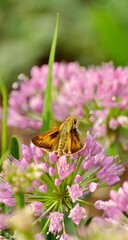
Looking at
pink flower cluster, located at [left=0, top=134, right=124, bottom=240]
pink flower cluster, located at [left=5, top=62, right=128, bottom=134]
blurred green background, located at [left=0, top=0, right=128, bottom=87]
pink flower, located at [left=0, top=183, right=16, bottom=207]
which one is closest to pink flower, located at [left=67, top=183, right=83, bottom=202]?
pink flower cluster, located at [left=0, top=134, right=124, bottom=240]

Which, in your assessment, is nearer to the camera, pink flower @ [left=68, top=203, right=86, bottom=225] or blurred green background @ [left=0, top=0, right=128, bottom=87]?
pink flower @ [left=68, top=203, right=86, bottom=225]

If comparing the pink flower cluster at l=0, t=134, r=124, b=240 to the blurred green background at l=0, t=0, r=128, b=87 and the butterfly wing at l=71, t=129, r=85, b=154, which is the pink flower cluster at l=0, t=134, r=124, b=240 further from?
the blurred green background at l=0, t=0, r=128, b=87

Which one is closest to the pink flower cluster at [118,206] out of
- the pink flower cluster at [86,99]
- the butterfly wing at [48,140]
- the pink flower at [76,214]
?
the pink flower at [76,214]

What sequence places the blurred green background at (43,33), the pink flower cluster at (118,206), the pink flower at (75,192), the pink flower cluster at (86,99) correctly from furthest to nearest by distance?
the blurred green background at (43,33), the pink flower cluster at (86,99), the pink flower at (75,192), the pink flower cluster at (118,206)

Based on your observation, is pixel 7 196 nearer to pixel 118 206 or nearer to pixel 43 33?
pixel 118 206

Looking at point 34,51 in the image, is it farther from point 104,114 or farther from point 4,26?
point 104,114

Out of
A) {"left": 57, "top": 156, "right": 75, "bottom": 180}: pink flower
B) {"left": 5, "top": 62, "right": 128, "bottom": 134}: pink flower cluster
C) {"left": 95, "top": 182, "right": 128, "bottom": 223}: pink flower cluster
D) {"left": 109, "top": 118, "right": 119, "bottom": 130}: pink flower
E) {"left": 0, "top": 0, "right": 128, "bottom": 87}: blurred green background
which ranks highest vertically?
{"left": 0, "top": 0, "right": 128, "bottom": 87}: blurred green background

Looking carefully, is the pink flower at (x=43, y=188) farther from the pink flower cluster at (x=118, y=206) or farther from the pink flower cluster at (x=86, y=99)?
the pink flower cluster at (x=86, y=99)
